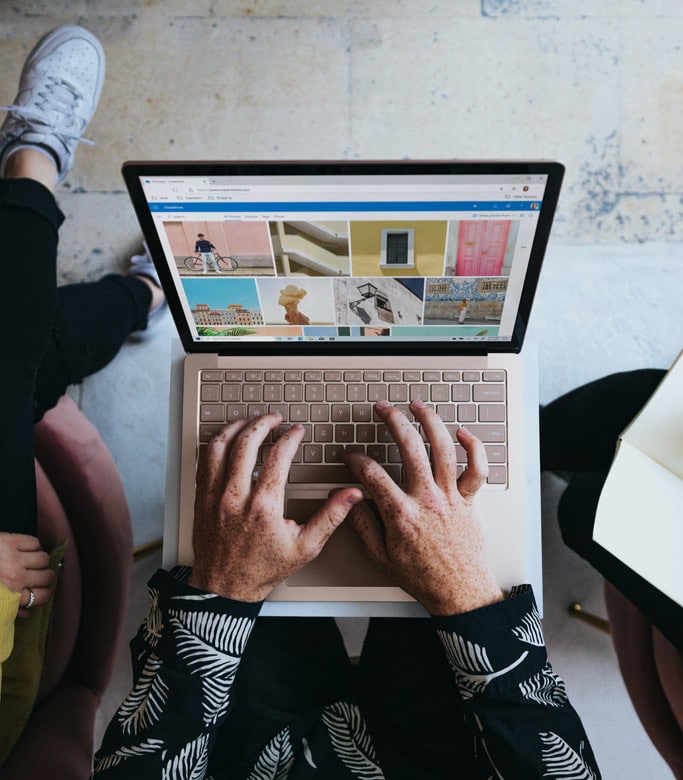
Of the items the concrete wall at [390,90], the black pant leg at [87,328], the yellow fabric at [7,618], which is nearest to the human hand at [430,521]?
the yellow fabric at [7,618]

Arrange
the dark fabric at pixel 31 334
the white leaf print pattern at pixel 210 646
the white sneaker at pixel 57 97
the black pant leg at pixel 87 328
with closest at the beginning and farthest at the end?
the white leaf print pattern at pixel 210 646
the dark fabric at pixel 31 334
the black pant leg at pixel 87 328
the white sneaker at pixel 57 97

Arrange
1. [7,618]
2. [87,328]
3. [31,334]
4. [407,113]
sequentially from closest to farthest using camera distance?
[7,618]
[31,334]
[87,328]
[407,113]

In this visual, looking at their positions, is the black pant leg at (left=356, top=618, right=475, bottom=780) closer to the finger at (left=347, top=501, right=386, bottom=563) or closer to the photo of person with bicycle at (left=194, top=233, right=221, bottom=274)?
the finger at (left=347, top=501, right=386, bottom=563)

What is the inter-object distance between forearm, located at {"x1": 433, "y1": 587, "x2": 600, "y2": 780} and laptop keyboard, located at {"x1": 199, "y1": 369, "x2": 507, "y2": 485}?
19 centimetres

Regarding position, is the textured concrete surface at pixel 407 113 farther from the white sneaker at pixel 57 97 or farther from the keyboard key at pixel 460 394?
the keyboard key at pixel 460 394

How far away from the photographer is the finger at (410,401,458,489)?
76cm

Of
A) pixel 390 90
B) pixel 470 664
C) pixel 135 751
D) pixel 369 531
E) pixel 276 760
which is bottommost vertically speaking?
pixel 276 760

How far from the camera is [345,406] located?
843 mm

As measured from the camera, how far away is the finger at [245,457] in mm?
750

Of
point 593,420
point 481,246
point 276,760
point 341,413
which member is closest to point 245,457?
point 341,413

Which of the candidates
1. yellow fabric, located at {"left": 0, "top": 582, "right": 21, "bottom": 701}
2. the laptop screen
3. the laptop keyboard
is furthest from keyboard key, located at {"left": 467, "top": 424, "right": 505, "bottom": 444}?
yellow fabric, located at {"left": 0, "top": 582, "right": 21, "bottom": 701}

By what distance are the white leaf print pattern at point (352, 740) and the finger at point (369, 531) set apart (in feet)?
1.10

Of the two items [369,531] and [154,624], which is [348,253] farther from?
[154,624]

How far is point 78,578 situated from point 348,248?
768 millimetres
